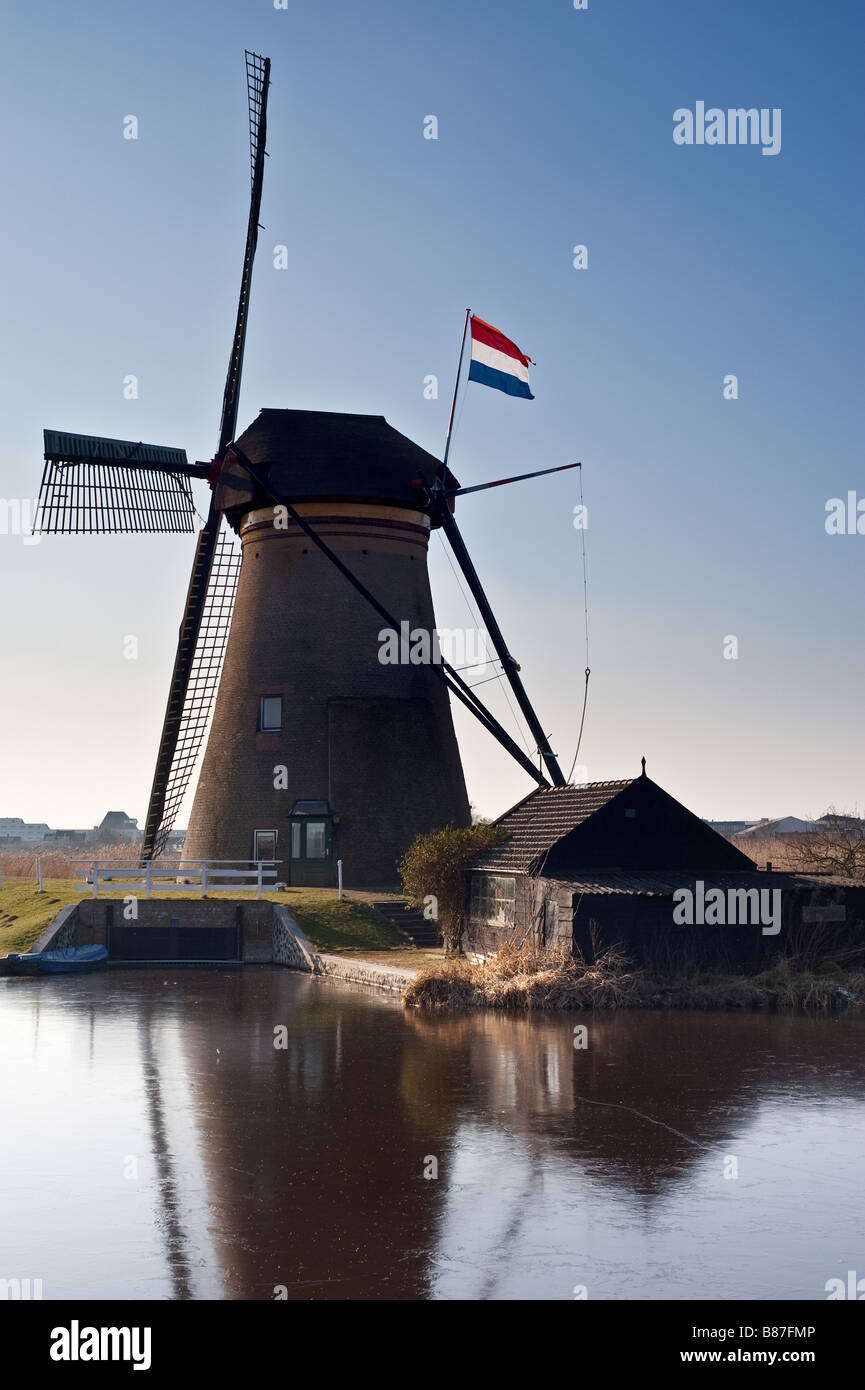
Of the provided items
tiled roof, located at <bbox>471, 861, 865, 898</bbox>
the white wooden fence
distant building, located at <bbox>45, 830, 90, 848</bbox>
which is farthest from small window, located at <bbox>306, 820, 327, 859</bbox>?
distant building, located at <bbox>45, 830, 90, 848</bbox>

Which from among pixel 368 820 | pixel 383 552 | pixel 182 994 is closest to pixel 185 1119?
pixel 182 994

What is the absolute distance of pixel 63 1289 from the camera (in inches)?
371

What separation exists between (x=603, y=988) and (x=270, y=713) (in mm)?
15594

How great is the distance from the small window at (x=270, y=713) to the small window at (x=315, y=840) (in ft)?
8.62

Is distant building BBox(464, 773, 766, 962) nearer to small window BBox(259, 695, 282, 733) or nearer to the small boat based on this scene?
the small boat

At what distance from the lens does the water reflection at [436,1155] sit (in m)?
9.74

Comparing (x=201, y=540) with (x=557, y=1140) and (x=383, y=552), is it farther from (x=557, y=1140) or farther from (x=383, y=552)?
(x=557, y=1140)

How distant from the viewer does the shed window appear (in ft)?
85.7

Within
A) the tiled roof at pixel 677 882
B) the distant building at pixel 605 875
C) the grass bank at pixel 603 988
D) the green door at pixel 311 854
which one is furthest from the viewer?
the green door at pixel 311 854

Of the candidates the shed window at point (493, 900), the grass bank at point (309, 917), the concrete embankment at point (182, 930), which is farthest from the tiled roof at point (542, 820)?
the concrete embankment at point (182, 930)

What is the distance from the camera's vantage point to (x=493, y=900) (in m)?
26.9

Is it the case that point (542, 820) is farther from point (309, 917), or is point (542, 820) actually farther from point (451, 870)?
point (309, 917)

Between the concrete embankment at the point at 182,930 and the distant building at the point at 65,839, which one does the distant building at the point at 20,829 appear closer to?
the distant building at the point at 65,839

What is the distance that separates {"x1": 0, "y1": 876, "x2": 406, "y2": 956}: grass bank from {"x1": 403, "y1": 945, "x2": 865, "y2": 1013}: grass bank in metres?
6.06
